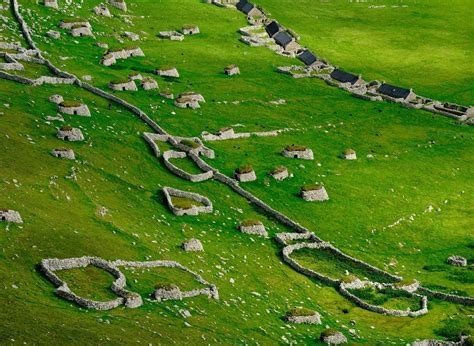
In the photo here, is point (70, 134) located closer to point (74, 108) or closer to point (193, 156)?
point (74, 108)

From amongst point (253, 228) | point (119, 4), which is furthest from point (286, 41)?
point (253, 228)

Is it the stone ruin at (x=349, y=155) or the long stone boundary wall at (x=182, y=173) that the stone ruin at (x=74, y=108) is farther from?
the stone ruin at (x=349, y=155)

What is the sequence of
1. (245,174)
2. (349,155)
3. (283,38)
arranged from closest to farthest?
(245,174) < (349,155) < (283,38)

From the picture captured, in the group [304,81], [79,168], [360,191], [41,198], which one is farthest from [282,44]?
[41,198]

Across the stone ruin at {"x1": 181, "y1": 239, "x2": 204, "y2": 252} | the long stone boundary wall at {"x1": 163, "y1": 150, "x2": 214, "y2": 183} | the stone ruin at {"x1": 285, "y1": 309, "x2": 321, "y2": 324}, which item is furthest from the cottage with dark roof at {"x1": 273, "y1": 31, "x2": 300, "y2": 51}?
the stone ruin at {"x1": 285, "y1": 309, "x2": 321, "y2": 324}

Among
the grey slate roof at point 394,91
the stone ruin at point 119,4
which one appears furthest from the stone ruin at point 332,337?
the stone ruin at point 119,4

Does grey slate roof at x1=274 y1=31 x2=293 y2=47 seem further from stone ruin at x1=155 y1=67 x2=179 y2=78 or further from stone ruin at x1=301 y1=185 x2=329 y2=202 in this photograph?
stone ruin at x1=301 y1=185 x2=329 y2=202

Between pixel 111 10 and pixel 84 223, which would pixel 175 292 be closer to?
pixel 84 223
